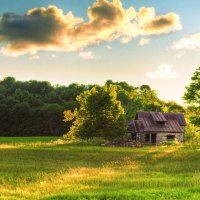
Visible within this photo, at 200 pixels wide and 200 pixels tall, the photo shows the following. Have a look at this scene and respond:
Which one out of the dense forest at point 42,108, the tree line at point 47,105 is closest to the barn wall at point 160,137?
the tree line at point 47,105

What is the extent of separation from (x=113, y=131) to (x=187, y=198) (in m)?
47.6

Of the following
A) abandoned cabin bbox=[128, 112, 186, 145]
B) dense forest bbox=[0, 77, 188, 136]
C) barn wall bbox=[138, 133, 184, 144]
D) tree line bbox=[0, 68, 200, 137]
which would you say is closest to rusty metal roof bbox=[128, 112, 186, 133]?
abandoned cabin bbox=[128, 112, 186, 145]

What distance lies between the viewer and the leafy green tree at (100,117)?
212 feet

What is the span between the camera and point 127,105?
11019 cm

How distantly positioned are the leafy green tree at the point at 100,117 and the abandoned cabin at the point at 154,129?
45.3 ft

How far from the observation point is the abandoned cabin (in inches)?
3115

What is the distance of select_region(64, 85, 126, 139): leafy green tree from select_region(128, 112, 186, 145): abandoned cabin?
45.3 ft

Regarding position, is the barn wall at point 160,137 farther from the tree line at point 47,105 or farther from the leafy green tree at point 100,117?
the leafy green tree at point 100,117

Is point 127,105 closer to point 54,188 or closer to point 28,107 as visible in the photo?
point 28,107

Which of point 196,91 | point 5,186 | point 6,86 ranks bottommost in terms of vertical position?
point 5,186

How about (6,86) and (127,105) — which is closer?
(127,105)

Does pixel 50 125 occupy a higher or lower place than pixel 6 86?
lower

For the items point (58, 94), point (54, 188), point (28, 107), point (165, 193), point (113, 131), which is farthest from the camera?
point (58, 94)

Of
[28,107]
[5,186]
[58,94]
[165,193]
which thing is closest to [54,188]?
[5,186]
